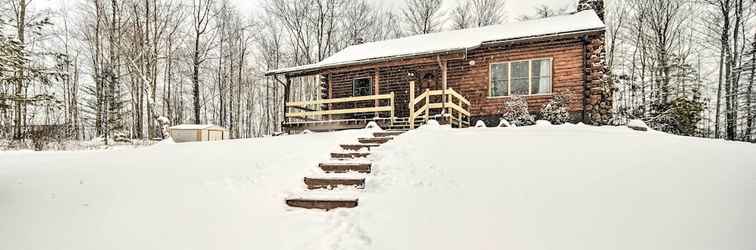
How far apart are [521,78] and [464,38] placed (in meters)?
3.12

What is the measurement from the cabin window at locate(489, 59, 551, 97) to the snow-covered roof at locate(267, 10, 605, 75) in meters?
0.96

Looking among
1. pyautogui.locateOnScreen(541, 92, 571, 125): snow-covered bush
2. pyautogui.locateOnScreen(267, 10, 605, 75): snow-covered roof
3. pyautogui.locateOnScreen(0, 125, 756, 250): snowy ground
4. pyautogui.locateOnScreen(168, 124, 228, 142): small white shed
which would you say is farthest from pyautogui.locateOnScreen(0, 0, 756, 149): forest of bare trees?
pyautogui.locateOnScreen(0, 125, 756, 250): snowy ground

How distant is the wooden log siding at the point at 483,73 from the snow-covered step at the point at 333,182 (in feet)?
23.9

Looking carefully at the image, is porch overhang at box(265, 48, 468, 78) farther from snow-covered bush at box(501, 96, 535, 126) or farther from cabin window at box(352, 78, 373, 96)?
snow-covered bush at box(501, 96, 535, 126)

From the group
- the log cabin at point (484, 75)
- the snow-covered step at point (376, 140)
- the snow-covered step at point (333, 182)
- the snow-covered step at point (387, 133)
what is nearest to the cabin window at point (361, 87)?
the log cabin at point (484, 75)

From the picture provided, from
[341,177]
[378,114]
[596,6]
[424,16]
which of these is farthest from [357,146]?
[424,16]

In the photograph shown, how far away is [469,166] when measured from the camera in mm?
4957

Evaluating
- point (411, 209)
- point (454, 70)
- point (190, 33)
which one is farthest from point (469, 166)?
point (190, 33)

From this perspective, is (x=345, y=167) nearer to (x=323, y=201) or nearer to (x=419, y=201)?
(x=323, y=201)

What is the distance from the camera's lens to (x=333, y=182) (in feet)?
16.5

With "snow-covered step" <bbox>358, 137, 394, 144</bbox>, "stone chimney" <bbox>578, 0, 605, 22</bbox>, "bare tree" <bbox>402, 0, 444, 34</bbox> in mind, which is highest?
"bare tree" <bbox>402, 0, 444, 34</bbox>

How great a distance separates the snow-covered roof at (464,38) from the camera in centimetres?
1120

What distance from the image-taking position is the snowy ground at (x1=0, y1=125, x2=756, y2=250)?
123 inches

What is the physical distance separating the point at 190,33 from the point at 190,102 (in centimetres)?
983
